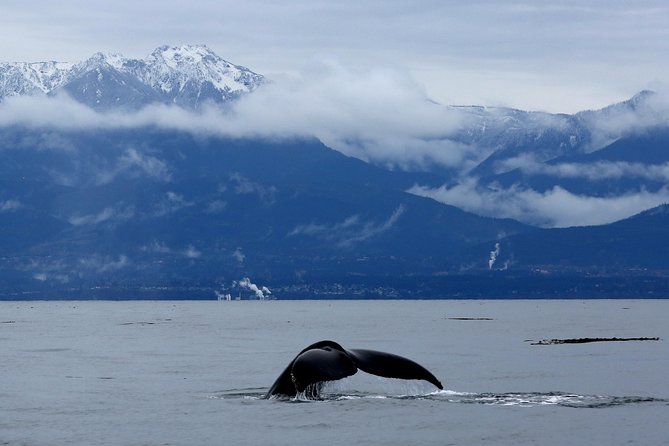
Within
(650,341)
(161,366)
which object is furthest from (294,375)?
(650,341)

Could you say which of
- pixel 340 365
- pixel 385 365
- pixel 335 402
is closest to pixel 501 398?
pixel 335 402

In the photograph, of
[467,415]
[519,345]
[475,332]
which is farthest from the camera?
[475,332]

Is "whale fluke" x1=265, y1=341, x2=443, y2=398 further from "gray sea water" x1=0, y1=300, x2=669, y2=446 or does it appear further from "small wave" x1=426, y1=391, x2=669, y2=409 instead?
"small wave" x1=426, y1=391, x2=669, y2=409

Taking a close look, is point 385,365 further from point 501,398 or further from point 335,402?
point 501,398

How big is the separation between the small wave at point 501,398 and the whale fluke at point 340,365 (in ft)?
20.3

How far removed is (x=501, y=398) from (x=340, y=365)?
11.5m

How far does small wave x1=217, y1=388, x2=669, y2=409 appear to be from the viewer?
46312mm

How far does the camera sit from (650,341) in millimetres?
100625

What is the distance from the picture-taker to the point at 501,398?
1895 inches

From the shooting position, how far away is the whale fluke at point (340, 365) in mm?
38625

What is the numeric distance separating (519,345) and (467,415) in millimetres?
52452

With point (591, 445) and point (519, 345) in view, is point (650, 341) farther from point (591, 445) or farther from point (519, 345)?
point (591, 445)

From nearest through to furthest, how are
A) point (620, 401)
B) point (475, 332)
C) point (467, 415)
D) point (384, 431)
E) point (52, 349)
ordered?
1. point (384, 431)
2. point (467, 415)
3. point (620, 401)
4. point (52, 349)
5. point (475, 332)

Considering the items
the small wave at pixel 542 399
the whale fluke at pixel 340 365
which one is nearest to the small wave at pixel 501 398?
the small wave at pixel 542 399
